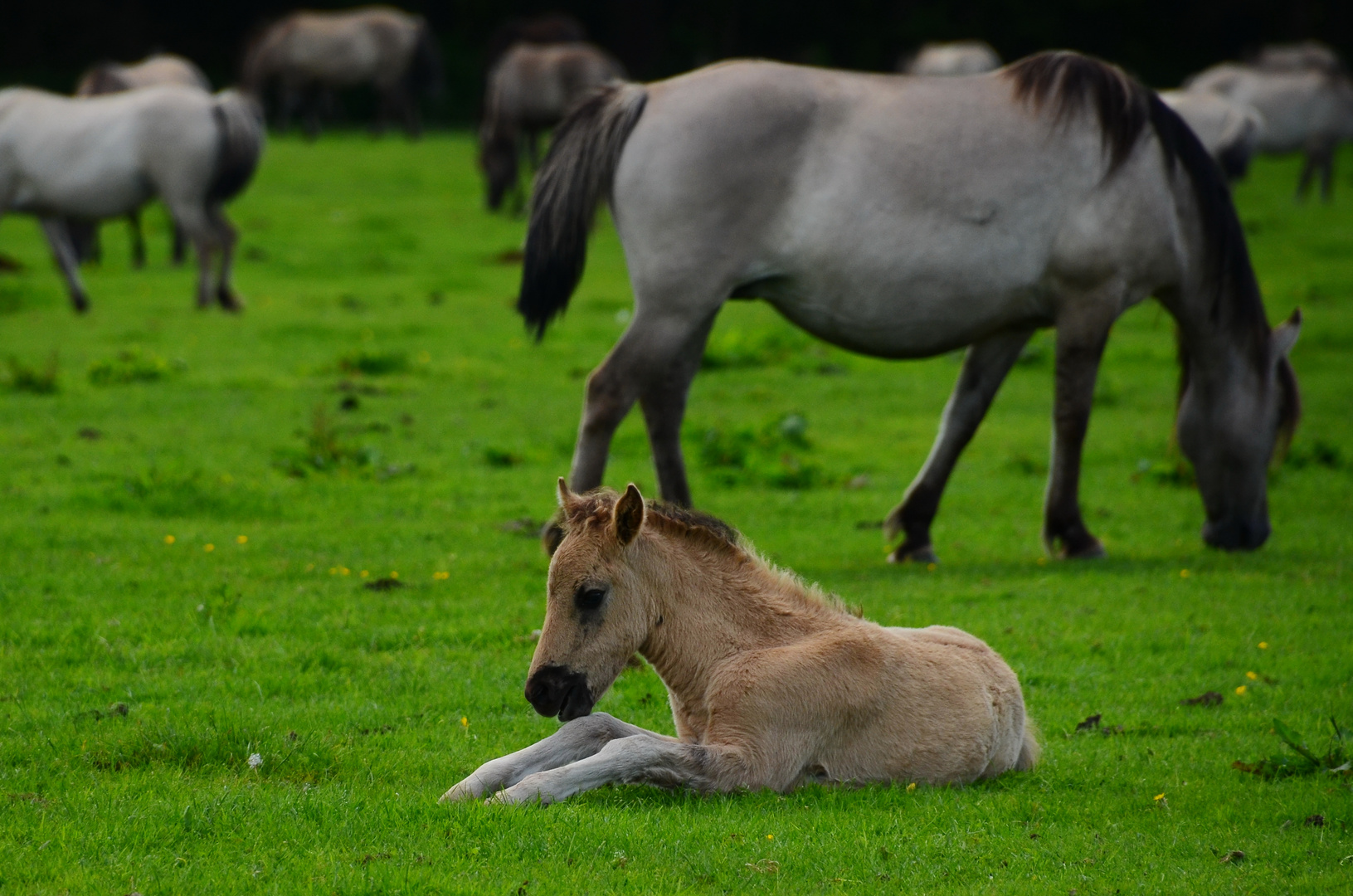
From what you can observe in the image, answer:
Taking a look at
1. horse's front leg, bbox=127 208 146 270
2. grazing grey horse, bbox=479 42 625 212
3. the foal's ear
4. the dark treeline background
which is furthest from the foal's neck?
the dark treeline background

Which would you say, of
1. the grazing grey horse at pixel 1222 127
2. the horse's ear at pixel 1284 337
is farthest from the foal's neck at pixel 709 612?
the grazing grey horse at pixel 1222 127

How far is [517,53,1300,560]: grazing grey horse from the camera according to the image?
874cm

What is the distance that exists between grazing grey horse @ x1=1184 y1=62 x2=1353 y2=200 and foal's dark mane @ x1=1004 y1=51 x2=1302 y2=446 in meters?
22.7

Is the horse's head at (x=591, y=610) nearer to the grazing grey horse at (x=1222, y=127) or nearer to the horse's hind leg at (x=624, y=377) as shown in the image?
Result: the horse's hind leg at (x=624, y=377)

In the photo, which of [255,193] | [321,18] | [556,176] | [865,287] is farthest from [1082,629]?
[321,18]

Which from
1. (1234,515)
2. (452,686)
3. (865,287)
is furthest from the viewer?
(1234,515)

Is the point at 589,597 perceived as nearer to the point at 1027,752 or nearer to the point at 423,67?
the point at 1027,752

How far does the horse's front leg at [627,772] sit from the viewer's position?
16.2ft

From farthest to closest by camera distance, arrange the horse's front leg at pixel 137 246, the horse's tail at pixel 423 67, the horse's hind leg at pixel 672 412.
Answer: the horse's tail at pixel 423 67, the horse's front leg at pixel 137 246, the horse's hind leg at pixel 672 412

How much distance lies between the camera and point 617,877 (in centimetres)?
439

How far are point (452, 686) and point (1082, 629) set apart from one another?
3.29m

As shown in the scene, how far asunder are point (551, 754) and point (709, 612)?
30.1 inches

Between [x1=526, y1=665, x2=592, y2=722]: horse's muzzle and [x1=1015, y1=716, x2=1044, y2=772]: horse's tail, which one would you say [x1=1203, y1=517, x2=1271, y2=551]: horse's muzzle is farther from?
[x1=526, y1=665, x2=592, y2=722]: horse's muzzle

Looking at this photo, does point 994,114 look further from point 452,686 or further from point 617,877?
point 617,877
